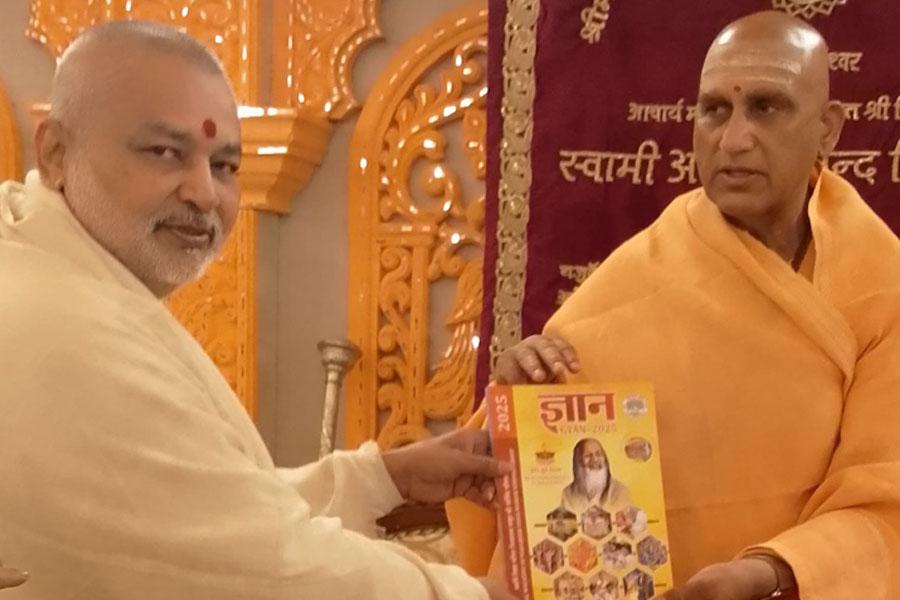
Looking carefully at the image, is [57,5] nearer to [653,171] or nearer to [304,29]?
[304,29]

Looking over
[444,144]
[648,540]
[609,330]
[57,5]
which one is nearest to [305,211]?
[444,144]

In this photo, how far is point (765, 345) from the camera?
2197mm

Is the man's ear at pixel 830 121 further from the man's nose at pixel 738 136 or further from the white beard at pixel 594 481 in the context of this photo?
the white beard at pixel 594 481

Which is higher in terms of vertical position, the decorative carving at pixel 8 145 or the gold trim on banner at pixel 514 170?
the decorative carving at pixel 8 145

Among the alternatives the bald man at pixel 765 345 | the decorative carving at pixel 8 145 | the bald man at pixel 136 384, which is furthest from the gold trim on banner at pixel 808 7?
the decorative carving at pixel 8 145

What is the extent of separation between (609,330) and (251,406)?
5.50ft

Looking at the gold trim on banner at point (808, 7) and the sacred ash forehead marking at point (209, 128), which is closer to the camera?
the sacred ash forehead marking at point (209, 128)

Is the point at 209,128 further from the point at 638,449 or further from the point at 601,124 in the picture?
the point at 601,124

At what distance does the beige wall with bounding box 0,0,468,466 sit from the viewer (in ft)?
12.5

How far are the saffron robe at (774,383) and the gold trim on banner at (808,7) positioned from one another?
1072mm

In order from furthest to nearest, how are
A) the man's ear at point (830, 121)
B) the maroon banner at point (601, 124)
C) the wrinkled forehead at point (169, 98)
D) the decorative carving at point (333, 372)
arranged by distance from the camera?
the decorative carving at point (333, 372), the maroon banner at point (601, 124), the man's ear at point (830, 121), the wrinkled forehead at point (169, 98)

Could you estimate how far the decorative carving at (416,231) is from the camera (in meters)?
3.71

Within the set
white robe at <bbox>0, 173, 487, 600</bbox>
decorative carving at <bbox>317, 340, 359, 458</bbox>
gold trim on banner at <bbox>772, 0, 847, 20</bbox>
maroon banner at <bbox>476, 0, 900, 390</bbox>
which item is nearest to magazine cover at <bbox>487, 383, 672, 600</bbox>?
white robe at <bbox>0, 173, 487, 600</bbox>

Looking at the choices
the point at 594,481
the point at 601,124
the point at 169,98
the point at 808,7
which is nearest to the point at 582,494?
the point at 594,481
